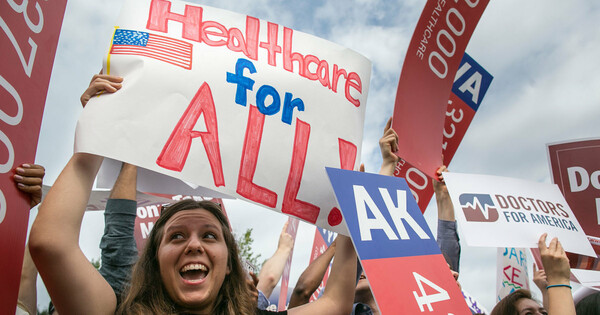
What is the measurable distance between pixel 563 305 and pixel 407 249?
2.93 ft

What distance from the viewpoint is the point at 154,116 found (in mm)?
1607

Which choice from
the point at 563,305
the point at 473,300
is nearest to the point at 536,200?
the point at 563,305

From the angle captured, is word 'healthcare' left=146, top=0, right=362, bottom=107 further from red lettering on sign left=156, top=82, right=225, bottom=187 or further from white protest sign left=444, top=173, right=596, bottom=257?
white protest sign left=444, top=173, right=596, bottom=257

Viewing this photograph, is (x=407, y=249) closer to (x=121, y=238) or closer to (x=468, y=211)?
(x=468, y=211)

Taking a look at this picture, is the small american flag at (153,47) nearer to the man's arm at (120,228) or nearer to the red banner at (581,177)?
the man's arm at (120,228)

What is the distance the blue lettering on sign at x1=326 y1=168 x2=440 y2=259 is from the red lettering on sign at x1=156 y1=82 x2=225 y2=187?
0.45 meters

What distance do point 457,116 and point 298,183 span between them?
1.83 m

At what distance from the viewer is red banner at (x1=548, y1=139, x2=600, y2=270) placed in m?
3.09

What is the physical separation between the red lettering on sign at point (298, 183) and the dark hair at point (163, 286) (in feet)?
0.98

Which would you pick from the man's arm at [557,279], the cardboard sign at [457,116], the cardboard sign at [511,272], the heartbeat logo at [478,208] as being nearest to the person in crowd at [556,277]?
the man's arm at [557,279]

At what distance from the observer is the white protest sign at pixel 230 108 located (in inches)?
62.1

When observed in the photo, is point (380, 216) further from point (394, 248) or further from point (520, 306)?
point (520, 306)

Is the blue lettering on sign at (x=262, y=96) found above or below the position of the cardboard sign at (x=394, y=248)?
above

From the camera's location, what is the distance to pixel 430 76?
261 centimetres
